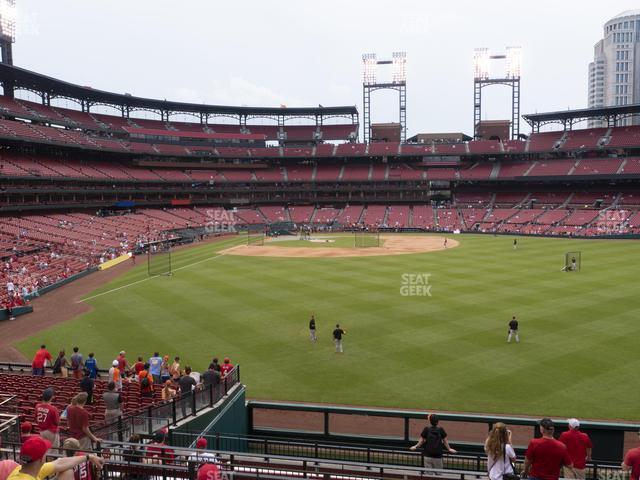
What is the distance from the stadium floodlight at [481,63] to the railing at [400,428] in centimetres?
10473

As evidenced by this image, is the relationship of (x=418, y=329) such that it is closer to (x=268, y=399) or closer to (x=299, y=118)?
(x=268, y=399)

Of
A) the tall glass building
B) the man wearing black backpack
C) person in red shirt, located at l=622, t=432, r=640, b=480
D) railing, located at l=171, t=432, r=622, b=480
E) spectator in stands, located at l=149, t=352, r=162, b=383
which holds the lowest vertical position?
railing, located at l=171, t=432, r=622, b=480

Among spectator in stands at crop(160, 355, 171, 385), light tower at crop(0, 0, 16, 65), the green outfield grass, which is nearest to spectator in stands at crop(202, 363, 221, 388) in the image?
spectator in stands at crop(160, 355, 171, 385)

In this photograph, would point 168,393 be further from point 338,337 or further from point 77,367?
point 338,337

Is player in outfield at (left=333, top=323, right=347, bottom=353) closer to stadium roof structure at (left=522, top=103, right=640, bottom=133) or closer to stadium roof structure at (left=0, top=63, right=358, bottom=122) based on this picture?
stadium roof structure at (left=0, top=63, right=358, bottom=122)

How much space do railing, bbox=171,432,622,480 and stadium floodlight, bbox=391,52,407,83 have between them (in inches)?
4249

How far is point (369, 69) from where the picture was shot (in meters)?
112

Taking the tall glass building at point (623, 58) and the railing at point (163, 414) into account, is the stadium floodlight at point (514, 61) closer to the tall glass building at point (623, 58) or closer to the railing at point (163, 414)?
the tall glass building at point (623, 58)

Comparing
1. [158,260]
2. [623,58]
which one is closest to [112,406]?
[158,260]

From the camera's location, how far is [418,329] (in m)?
24.7

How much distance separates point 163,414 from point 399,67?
112 m

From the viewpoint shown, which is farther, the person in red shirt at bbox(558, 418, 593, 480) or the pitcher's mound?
the pitcher's mound

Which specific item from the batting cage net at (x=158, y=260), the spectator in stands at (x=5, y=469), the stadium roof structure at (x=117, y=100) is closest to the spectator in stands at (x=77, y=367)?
the spectator in stands at (x=5, y=469)

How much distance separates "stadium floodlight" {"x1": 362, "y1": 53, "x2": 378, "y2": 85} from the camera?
111 meters
